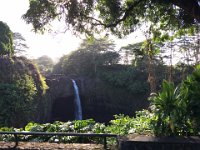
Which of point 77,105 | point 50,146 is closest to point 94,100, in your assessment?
point 77,105

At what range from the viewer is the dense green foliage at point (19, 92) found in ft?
61.0

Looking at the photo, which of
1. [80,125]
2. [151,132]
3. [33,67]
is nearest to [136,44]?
[33,67]

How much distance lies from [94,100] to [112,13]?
24.1 metres

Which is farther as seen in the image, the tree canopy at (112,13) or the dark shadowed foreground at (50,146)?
the tree canopy at (112,13)

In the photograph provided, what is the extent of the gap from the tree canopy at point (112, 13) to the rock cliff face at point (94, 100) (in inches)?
821

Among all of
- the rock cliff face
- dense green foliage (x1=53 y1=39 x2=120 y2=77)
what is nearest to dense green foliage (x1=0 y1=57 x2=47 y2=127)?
the rock cliff face

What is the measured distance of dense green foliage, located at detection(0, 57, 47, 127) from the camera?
18578 millimetres

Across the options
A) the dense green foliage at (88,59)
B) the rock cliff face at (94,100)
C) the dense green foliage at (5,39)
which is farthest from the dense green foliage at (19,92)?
the dense green foliage at (88,59)

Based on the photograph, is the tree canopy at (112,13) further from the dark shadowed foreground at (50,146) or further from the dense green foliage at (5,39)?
the dense green foliage at (5,39)

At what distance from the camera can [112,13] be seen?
10859mm

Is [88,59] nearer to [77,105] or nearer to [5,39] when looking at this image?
[77,105]

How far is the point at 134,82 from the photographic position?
113ft

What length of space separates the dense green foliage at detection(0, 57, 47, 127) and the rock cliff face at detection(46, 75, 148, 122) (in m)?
8.83

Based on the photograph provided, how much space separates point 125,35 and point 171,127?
24.9ft
